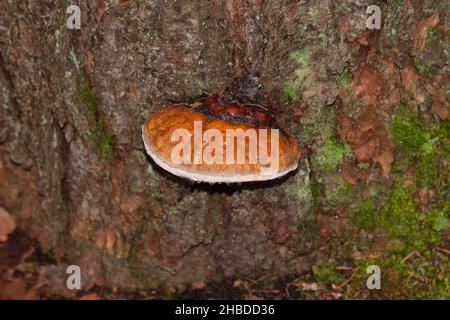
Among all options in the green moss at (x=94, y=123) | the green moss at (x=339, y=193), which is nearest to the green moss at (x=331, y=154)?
the green moss at (x=339, y=193)

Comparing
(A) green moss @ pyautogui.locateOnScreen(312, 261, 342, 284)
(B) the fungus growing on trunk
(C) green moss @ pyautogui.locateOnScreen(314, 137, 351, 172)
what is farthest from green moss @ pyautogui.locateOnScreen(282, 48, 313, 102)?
(A) green moss @ pyautogui.locateOnScreen(312, 261, 342, 284)

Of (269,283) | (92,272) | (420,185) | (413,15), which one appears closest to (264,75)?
(413,15)

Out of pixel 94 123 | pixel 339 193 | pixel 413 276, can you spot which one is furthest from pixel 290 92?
pixel 413 276

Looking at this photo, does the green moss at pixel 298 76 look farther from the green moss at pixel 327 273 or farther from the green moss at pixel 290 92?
the green moss at pixel 327 273

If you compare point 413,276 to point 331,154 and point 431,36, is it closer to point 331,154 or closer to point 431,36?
point 331,154

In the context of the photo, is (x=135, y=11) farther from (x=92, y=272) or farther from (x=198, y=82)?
(x=92, y=272)

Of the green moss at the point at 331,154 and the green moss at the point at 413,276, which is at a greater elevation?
the green moss at the point at 331,154
